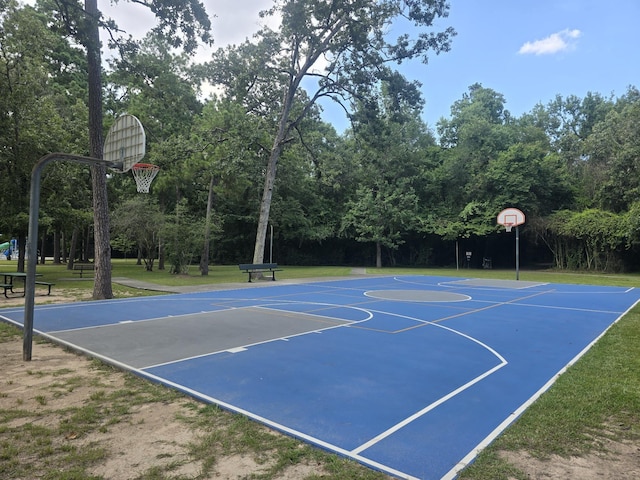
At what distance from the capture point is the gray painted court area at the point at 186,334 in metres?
6.10

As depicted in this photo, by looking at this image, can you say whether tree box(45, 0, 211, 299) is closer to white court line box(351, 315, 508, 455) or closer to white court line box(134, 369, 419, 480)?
white court line box(134, 369, 419, 480)

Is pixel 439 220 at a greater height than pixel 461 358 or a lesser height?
greater

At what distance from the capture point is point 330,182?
22.4 m

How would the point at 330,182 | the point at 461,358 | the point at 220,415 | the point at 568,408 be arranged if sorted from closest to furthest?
the point at 220,415 → the point at 568,408 → the point at 461,358 → the point at 330,182

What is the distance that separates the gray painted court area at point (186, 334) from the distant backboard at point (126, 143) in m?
2.93

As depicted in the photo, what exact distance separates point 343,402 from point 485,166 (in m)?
32.5

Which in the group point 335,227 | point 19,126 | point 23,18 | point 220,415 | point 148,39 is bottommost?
point 220,415

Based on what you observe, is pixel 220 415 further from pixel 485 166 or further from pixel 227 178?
pixel 485 166

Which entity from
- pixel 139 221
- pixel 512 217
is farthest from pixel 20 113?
pixel 512 217

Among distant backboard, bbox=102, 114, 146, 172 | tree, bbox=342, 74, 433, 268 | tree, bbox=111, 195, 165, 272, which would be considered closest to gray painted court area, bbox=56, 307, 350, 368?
distant backboard, bbox=102, 114, 146, 172

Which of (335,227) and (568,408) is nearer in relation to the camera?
(568,408)

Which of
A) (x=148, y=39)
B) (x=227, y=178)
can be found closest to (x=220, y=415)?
(x=148, y=39)

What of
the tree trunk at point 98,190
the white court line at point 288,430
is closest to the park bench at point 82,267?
the tree trunk at point 98,190

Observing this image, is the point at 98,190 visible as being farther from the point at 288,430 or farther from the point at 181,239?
the point at 288,430
